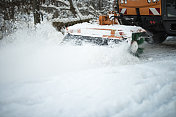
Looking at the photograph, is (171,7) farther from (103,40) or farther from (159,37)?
(103,40)

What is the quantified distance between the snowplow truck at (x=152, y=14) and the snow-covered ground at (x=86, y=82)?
892mm

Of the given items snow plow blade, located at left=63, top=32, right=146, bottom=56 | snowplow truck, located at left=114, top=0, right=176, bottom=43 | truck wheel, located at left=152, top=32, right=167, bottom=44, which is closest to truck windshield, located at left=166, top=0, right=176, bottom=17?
snowplow truck, located at left=114, top=0, right=176, bottom=43

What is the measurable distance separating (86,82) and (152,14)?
3.11 metres

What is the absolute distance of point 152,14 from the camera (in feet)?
16.3

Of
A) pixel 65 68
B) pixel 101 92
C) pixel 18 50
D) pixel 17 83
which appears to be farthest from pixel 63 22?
pixel 101 92

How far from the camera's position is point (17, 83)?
10.5ft

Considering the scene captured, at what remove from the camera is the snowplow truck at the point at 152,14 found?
4.61m

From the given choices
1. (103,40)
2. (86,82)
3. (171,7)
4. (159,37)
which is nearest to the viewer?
(86,82)

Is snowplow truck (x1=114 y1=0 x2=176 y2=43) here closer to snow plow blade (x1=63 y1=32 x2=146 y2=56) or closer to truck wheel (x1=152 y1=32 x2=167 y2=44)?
truck wheel (x1=152 y1=32 x2=167 y2=44)

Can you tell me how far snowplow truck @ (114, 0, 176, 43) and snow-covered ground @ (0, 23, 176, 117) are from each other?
2.93ft

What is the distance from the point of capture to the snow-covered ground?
2424mm

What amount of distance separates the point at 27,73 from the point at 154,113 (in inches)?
102

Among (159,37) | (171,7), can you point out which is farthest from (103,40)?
(159,37)

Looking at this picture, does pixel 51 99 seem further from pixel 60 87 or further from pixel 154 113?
pixel 154 113
